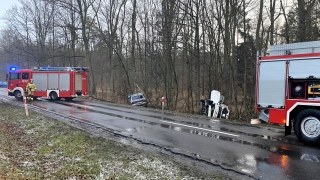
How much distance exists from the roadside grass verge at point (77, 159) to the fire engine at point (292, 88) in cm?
459

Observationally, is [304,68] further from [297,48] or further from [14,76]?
[14,76]

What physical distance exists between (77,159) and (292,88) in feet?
23.0

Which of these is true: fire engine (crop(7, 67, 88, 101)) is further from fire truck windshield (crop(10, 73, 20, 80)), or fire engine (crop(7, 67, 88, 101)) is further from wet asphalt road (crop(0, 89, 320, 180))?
wet asphalt road (crop(0, 89, 320, 180))

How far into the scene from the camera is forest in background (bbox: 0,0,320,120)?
21.7 meters

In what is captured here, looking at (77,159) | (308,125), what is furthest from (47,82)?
(308,125)

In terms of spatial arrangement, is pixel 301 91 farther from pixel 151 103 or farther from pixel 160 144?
pixel 151 103

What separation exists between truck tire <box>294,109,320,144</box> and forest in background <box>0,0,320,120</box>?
9.37 feet

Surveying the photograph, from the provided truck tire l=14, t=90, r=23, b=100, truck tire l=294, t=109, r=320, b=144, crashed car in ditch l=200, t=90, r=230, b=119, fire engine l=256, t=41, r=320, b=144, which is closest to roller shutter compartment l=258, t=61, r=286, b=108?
fire engine l=256, t=41, r=320, b=144

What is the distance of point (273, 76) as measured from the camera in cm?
969

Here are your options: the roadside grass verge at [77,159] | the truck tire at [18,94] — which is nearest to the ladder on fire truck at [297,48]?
the roadside grass verge at [77,159]

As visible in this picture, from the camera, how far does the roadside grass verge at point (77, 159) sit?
18.0ft

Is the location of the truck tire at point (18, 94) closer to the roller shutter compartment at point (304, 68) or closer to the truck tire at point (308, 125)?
the roller shutter compartment at point (304, 68)

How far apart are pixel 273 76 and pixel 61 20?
3076cm

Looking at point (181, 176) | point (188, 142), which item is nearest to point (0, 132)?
point (188, 142)
